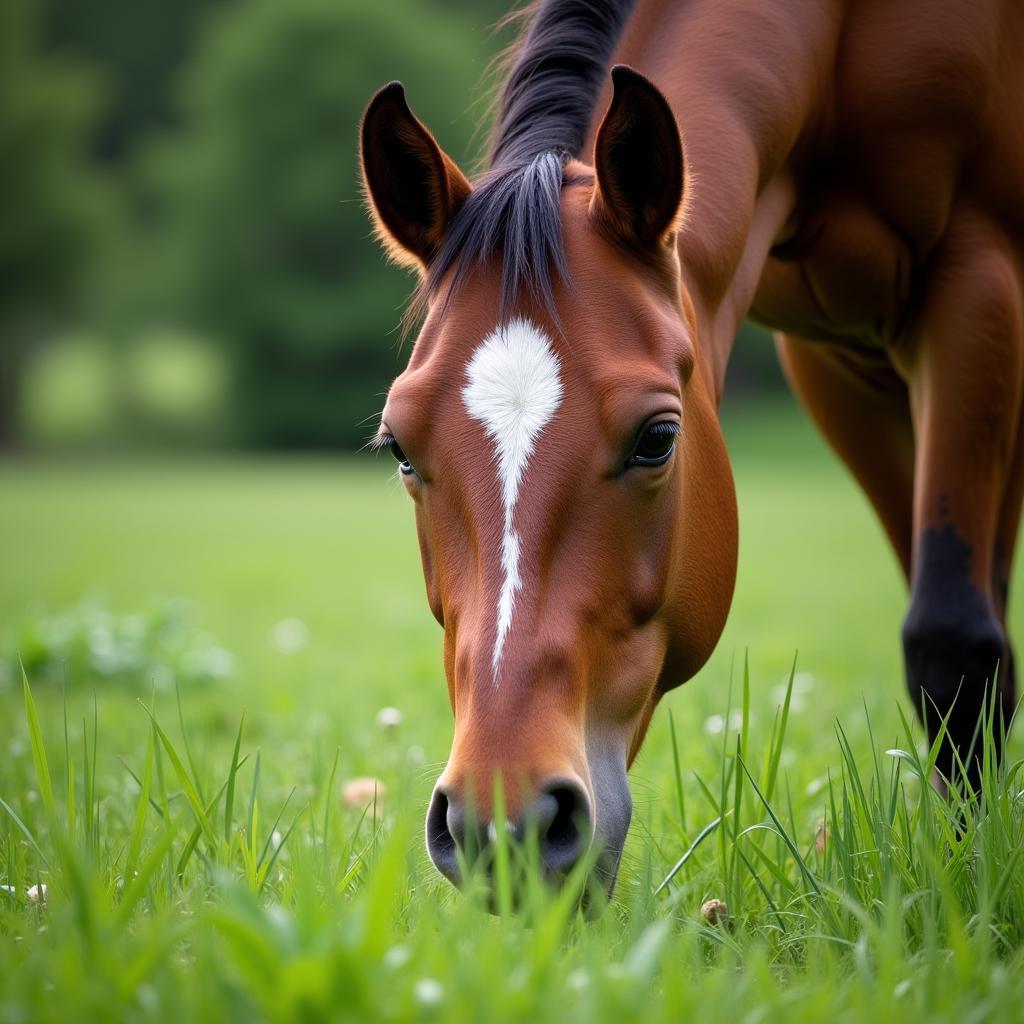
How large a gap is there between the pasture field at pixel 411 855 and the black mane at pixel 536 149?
955 millimetres

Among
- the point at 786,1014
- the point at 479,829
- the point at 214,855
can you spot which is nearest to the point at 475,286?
the point at 479,829

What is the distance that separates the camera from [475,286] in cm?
230

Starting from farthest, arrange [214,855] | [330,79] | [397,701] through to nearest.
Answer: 1. [330,79]
2. [397,701]
3. [214,855]

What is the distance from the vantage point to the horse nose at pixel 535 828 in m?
1.70

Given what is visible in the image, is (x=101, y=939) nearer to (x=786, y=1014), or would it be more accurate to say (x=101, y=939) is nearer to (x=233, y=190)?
(x=786, y=1014)

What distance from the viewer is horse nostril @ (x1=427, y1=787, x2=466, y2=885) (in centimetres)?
180

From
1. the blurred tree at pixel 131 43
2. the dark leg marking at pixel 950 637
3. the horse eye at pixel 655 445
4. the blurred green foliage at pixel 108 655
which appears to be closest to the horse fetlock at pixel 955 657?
the dark leg marking at pixel 950 637

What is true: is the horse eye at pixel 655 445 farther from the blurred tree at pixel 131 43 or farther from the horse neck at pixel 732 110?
the blurred tree at pixel 131 43

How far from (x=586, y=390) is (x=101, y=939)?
1.21 metres

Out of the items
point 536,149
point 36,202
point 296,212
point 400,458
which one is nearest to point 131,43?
point 36,202

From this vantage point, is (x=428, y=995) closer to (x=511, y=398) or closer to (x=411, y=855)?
(x=411, y=855)

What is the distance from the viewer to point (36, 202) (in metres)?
38.0

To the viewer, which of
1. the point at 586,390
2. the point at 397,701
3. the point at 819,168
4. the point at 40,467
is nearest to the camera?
the point at 586,390

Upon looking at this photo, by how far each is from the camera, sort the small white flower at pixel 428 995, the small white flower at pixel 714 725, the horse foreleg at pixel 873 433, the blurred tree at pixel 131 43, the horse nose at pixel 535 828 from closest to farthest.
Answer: the small white flower at pixel 428 995, the horse nose at pixel 535 828, the small white flower at pixel 714 725, the horse foreleg at pixel 873 433, the blurred tree at pixel 131 43
